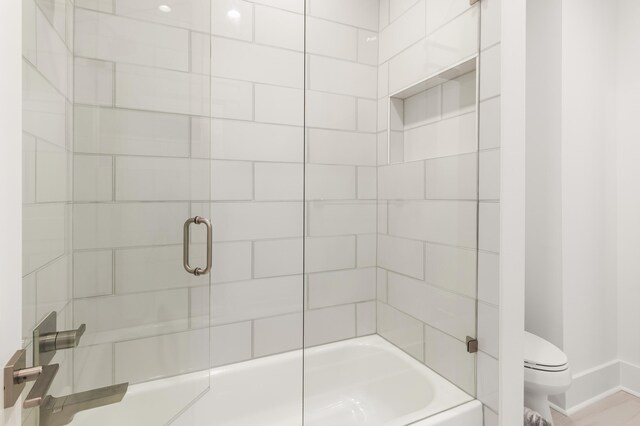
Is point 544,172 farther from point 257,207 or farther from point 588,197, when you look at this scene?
point 257,207

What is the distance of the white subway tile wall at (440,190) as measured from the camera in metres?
1.36

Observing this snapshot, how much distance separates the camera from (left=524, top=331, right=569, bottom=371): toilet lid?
1.58 metres

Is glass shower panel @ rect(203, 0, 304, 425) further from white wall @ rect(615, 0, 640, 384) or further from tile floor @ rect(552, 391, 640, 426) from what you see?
white wall @ rect(615, 0, 640, 384)

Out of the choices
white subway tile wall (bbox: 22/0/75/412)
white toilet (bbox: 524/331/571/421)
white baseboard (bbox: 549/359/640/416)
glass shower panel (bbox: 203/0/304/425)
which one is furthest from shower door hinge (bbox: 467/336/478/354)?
white subway tile wall (bbox: 22/0/75/412)

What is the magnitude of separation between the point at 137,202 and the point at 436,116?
1.40 meters

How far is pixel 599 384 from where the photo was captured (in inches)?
81.7

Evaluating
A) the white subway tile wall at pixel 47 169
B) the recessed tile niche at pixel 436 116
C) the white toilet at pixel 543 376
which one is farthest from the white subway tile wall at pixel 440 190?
the white subway tile wall at pixel 47 169

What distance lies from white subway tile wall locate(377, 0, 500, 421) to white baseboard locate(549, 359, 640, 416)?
3.46ft

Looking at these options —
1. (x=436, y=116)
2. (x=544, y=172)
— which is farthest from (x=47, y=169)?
(x=544, y=172)

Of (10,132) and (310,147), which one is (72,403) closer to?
(10,132)

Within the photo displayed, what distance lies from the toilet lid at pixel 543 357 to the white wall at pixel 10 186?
195 centimetres

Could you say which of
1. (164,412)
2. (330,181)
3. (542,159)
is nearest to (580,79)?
(542,159)

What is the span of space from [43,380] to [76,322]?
1.04 feet

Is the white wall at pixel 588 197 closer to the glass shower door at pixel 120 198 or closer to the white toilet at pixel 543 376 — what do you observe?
the white toilet at pixel 543 376
